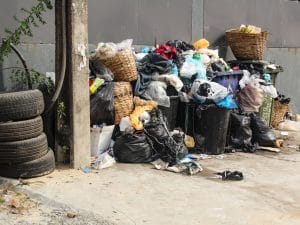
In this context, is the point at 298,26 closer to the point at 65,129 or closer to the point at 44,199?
the point at 65,129

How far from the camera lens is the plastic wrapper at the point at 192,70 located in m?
8.01

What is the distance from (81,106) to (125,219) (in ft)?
6.45

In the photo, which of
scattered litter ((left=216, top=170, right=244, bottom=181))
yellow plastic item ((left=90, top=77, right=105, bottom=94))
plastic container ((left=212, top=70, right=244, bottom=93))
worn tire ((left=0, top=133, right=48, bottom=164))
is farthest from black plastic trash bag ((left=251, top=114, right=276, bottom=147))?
worn tire ((left=0, top=133, right=48, bottom=164))

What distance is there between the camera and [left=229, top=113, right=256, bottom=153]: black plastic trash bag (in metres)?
8.12

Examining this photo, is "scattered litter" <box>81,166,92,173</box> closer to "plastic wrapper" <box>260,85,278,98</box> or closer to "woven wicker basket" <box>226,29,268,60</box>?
"plastic wrapper" <box>260,85,278,98</box>

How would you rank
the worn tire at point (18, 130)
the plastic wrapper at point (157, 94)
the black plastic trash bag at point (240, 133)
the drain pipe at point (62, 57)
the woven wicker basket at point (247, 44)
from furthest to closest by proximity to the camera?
the woven wicker basket at point (247, 44)
the black plastic trash bag at point (240, 133)
the plastic wrapper at point (157, 94)
the drain pipe at point (62, 57)
the worn tire at point (18, 130)

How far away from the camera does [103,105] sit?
22.7ft

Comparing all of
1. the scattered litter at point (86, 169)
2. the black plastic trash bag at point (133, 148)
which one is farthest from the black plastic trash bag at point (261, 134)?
the scattered litter at point (86, 169)

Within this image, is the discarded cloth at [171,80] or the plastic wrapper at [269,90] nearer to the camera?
the discarded cloth at [171,80]

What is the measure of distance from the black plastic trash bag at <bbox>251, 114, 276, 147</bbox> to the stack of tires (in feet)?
12.0

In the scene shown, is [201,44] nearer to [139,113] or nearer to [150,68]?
[150,68]

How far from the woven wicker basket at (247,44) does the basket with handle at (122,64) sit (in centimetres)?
317

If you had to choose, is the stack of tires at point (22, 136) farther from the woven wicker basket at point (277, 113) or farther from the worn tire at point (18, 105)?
the woven wicker basket at point (277, 113)

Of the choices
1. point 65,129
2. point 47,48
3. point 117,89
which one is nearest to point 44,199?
point 65,129
